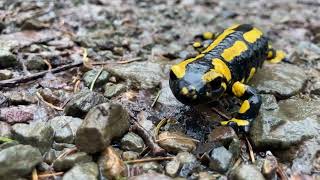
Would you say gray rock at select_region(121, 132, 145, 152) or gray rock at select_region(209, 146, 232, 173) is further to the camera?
gray rock at select_region(121, 132, 145, 152)

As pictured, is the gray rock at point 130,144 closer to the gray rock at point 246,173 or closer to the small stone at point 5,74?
the gray rock at point 246,173

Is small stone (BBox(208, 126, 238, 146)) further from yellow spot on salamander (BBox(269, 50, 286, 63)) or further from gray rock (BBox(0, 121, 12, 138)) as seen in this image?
yellow spot on salamander (BBox(269, 50, 286, 63))

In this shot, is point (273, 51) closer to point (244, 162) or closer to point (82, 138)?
point (244, 162)

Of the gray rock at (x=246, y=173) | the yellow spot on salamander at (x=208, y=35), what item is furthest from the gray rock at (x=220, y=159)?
the yellow spot on salamander at (x=208, y=35)

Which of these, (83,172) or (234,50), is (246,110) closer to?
(234,50)

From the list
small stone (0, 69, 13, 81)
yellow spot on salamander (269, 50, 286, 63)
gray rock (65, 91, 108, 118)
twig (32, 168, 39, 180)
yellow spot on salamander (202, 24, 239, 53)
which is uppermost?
small stone (0, 69, 13, 81)

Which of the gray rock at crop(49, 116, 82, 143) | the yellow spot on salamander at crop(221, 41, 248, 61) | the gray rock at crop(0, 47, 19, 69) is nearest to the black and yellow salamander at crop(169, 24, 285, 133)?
the yellow spot on salamander at crop(221, 41, 248, 61)

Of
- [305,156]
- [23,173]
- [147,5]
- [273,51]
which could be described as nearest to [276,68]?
[273,51]
